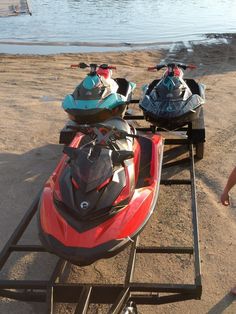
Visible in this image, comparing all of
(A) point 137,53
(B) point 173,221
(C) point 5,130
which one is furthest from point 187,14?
(B) point 173,221

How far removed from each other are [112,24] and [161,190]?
1547 cm

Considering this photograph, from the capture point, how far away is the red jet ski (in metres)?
3.14

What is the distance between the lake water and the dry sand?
4035 millimetres

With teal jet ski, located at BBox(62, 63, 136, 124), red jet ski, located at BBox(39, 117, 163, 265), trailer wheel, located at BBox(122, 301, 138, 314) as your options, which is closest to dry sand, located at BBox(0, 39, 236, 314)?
trailer wheel, located at BBox(122, 301, 138, 314)

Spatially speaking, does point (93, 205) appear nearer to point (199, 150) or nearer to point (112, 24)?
point (199, 150)

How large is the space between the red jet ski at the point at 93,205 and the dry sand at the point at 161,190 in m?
0.69

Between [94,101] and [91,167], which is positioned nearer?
[91,167]

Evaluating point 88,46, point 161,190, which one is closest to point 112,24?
point 88,46

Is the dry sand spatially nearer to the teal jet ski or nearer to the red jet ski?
the red jet ski

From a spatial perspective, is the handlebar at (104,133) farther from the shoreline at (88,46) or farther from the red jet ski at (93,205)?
the shoreline at (88,46)

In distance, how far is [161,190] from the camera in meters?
5.38

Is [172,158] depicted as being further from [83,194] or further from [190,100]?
[83,194]

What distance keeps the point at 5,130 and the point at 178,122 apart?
309cm

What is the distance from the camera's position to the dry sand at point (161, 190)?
3875mm
